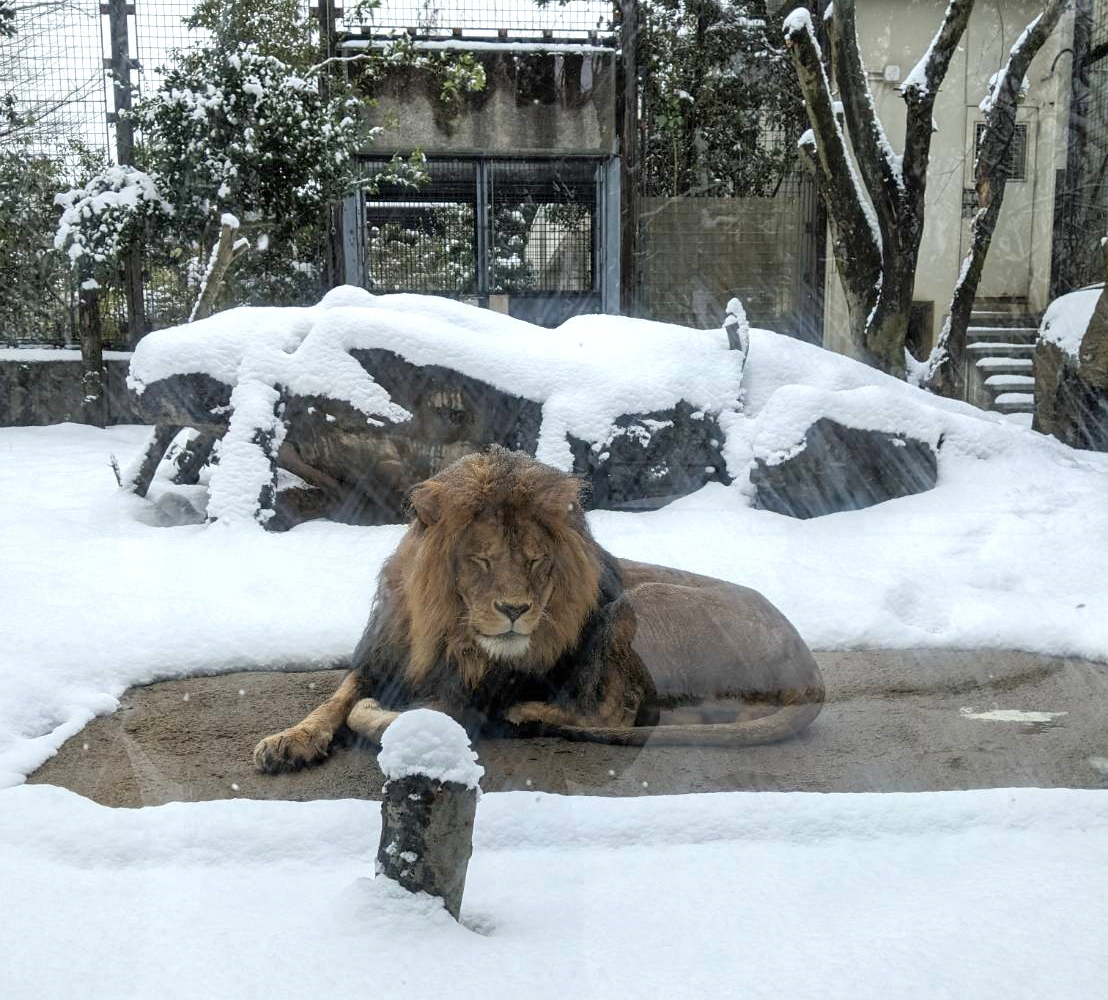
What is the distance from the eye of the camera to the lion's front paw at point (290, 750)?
1.66 meters

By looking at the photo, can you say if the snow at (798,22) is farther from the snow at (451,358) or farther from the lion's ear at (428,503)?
the lion's ear at (428,503)

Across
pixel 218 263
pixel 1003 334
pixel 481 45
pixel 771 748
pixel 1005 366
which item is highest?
pixel 481 45

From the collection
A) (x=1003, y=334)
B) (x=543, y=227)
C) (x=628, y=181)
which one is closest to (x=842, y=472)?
(x=1003, y=334)

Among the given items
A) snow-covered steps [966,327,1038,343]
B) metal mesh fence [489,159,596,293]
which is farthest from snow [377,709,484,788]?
metal mesh fence [489,159,596,293]

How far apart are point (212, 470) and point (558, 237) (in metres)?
1.74

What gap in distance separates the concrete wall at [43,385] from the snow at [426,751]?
126cm

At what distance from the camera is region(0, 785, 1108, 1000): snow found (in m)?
0.82

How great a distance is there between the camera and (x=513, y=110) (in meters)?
4.89

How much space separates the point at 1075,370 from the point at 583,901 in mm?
3565

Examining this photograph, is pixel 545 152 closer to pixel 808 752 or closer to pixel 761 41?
pixel 761 41

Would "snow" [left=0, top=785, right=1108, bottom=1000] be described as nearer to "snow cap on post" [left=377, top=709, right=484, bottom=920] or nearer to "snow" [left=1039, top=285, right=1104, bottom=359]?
"snow cap on post" [left=377, top=709, right=484, bottom=920]

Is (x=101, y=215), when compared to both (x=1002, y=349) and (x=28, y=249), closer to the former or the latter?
(x=28, y=249)

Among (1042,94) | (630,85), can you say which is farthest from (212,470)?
(1042,94)

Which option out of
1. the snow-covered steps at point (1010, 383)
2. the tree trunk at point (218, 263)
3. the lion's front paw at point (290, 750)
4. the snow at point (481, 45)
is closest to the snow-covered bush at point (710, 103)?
the snow at point (481, 45)
